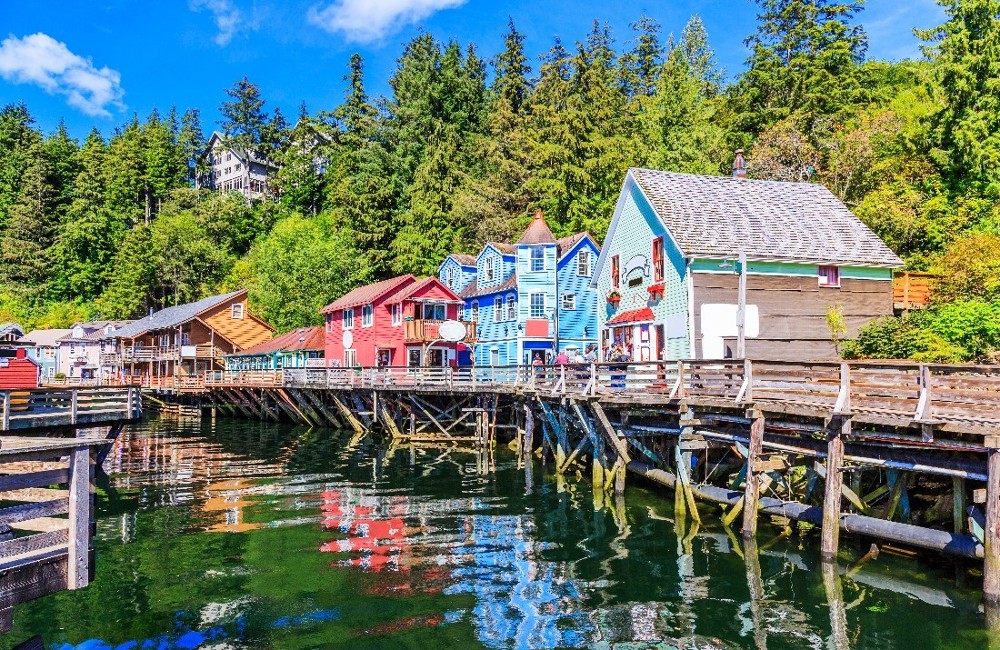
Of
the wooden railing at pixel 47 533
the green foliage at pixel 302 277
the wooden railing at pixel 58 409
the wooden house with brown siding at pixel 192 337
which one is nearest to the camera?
the wooden railing at pixel 47 533

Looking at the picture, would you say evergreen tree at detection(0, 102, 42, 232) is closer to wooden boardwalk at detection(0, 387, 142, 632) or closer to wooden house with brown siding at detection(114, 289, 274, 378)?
wooden house with brown siding at detection(114, 289, 274, 378)

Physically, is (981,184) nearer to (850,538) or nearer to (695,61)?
(850,538)

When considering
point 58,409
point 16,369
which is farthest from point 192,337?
point 58,409

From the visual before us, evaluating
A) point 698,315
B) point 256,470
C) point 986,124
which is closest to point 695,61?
point 986,124

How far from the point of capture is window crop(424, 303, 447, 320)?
46.6 meters

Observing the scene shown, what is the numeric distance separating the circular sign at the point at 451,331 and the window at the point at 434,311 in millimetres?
2858

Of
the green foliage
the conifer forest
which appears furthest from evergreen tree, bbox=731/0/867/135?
the green foliage

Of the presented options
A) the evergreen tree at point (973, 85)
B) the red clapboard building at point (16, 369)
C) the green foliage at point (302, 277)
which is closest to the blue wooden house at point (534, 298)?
the evergreen tree at point (973, 85)

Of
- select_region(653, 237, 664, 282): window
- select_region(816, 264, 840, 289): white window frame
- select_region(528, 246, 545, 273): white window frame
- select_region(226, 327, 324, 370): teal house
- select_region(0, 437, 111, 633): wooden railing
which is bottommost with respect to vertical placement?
select_region(0, 437, 111, 633): wooden railing

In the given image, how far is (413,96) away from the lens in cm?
7306

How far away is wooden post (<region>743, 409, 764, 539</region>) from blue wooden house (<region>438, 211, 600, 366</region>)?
82.2 feet

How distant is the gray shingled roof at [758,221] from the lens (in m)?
26.5

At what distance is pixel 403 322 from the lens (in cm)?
4591

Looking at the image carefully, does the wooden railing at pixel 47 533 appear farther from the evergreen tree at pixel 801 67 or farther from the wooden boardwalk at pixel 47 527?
the evergreen tree at pixel 801 67
